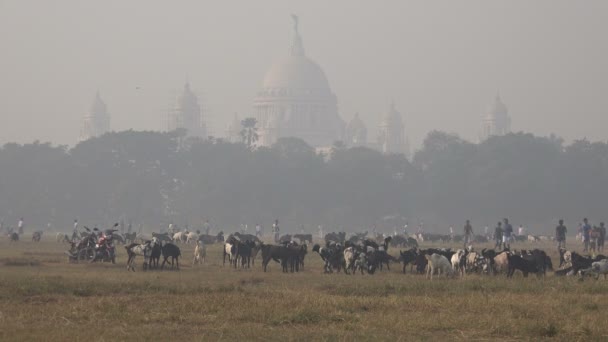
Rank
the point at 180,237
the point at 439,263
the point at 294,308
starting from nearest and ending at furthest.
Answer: the point at 294,308 < the point at 439,263 < the point at 180,237

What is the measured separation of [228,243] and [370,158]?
98211 mm

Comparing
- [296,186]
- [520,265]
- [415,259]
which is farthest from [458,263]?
[296,186]

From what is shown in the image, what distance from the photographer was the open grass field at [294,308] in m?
18.6

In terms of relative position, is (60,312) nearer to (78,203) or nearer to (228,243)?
(228,243)

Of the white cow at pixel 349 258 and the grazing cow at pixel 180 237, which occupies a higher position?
the grazing cow at pixel 180 237

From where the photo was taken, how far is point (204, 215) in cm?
11894

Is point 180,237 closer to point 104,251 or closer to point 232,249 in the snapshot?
point 104,251

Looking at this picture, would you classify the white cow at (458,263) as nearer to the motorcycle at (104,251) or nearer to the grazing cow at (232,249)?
the grazing cow at (232,249)

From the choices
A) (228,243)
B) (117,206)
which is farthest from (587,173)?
(228,243)

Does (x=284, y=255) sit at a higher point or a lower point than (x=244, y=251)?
lower

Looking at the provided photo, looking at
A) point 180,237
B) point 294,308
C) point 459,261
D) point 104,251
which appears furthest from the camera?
point 180,237

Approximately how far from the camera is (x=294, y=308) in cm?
2138

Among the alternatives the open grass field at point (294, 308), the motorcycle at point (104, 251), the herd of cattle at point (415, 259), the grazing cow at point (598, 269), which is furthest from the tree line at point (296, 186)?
the open grass field at point (294, 308)

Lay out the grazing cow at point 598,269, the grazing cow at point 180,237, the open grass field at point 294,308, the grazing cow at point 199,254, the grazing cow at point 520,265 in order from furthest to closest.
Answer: the grazing cow at point 180,237 → the grazing cow at point 199,254 → the grazing cow at point 520,265 → the grazing cow at point 598,269 → the open grass field at point 294,308
